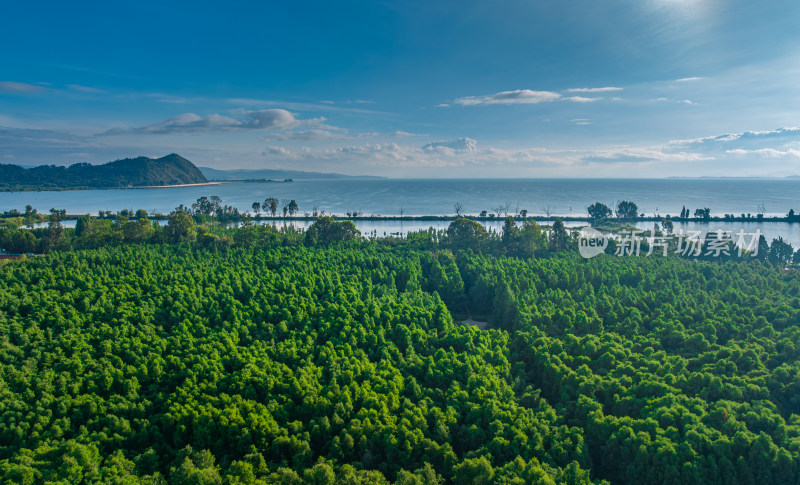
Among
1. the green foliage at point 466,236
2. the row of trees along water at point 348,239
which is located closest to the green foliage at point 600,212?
the row of trees along water at point 348,239

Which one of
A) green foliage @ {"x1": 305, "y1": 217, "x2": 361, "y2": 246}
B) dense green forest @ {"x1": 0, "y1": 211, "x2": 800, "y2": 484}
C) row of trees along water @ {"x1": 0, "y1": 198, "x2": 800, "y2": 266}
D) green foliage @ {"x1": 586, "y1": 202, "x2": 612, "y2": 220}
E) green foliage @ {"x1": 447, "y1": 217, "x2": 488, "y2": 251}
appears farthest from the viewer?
green foliage @ {"x1": 586, "y1": 202, "x2": 612, "y2": 220}

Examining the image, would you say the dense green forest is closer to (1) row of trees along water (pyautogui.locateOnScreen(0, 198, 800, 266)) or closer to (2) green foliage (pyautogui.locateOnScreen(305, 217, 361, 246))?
(1) row of trees along water (pyautogui.locateOnScreen(0, 198, 800, 266))

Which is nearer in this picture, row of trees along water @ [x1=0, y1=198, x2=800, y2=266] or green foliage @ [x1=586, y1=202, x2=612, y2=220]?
row of trees along water @ [x1=0, y1=198, x2=800, y2=266]

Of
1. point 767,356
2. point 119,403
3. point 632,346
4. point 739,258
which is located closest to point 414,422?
point 119,403

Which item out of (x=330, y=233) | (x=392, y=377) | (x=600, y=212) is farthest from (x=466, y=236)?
(x=600, y=212)

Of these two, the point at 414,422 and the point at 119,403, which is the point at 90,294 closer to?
the point at 119,403

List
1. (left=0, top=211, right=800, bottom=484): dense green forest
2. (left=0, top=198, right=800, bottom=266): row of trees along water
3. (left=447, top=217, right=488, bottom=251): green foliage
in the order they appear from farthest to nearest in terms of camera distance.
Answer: (left=447, top=217, right=488, bottom=251): green foliage, (left=0, top=198, right=800, bottom=266): row of trees along water, (left=0, top=211, right=800, bottom=484): dense green forest

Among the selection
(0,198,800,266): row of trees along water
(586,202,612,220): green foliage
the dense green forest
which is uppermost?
(586,202,612,220): green foliage

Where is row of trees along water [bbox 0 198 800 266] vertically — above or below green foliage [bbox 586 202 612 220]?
below

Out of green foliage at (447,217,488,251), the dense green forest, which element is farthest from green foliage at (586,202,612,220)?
the dense green forest
